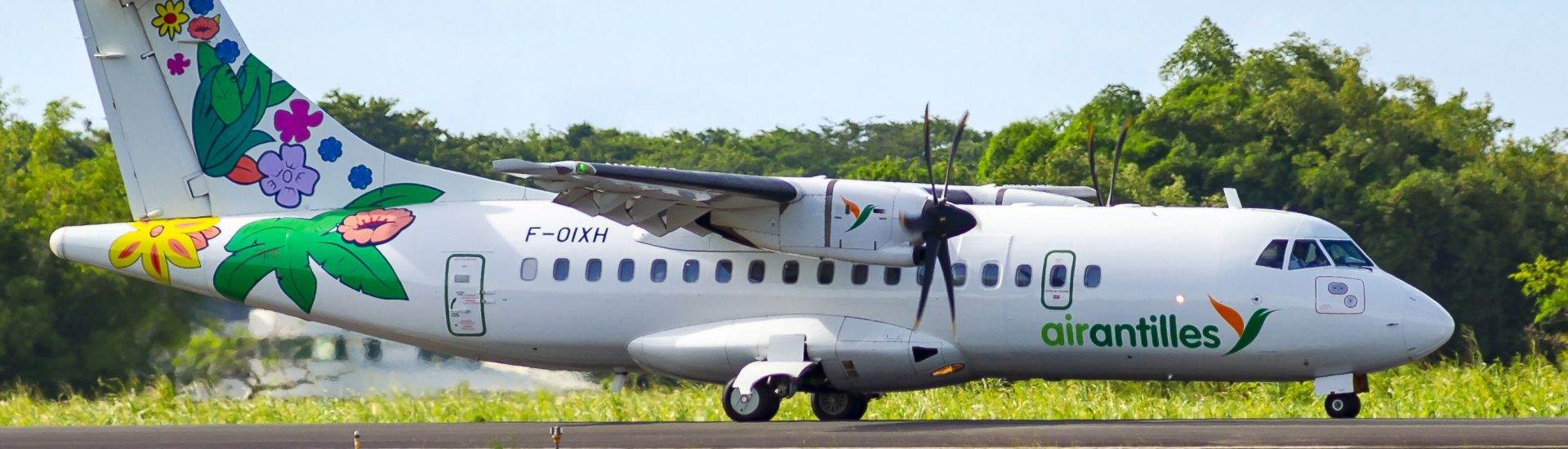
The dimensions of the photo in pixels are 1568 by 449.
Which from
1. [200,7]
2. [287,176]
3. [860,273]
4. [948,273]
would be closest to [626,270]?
[860,273]

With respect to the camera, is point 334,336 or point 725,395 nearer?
point 725,395

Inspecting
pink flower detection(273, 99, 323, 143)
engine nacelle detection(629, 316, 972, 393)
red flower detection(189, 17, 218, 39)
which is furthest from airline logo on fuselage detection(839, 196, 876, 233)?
red flower detection(189, 17, 218, 39)

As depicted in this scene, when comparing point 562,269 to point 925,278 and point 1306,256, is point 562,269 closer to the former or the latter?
point 925,278

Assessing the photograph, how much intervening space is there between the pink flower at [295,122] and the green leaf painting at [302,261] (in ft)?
2.99

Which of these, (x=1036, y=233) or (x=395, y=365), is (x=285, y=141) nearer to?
(x=395, y=365)

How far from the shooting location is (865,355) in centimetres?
1659

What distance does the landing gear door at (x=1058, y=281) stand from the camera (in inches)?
643

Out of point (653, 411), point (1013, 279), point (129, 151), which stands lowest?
point (653, 411)

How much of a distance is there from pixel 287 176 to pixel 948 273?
686cm

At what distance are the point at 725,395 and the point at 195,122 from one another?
6276 mm

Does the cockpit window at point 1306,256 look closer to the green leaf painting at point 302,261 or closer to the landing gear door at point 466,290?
the landing gear door at point 466,290

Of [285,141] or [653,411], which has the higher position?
[285,141]

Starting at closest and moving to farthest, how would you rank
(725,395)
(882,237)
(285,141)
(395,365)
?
(882,237) < (725,395) < (285,141) < (395,365)

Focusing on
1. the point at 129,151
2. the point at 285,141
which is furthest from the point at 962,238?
the point at 129,151
